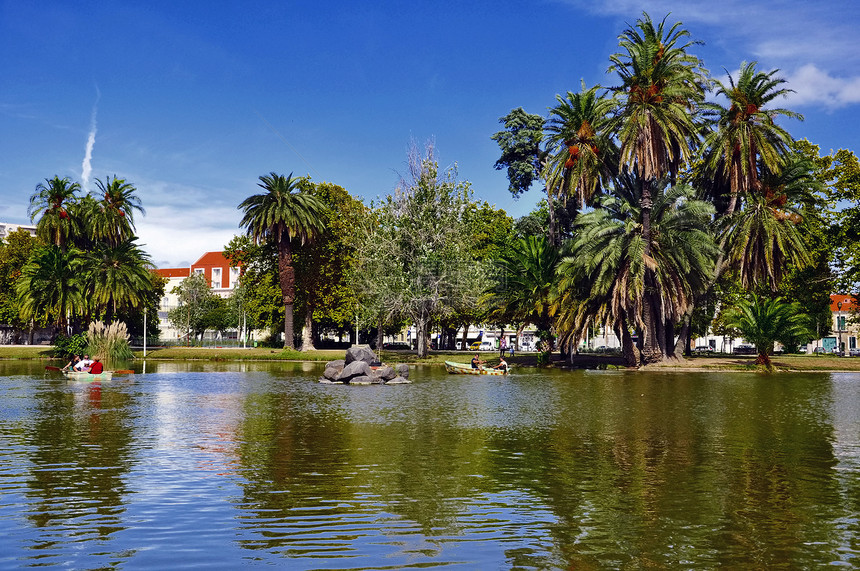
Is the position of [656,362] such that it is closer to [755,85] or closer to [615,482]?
[755,85]

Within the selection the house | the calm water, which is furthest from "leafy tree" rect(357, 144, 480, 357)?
Answer: the house

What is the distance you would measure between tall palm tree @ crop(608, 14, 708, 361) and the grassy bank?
175 inches

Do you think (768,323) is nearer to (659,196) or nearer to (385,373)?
(659,196)

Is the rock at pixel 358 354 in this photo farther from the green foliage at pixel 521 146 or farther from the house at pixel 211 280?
the house at pixel 211 280

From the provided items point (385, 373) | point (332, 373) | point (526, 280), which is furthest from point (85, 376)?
point (526, 280)

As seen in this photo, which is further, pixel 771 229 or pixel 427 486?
pixel 771 229

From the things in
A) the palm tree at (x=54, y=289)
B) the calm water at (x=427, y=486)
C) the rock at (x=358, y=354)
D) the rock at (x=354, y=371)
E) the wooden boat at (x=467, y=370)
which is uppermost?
the palm tree at (x=54, y=289)

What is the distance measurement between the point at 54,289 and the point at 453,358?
1504 inches

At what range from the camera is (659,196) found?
57094 mm

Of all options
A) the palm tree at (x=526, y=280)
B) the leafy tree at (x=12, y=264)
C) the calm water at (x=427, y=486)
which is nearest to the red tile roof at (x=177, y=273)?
the leafy tree at (x=12, y=264)

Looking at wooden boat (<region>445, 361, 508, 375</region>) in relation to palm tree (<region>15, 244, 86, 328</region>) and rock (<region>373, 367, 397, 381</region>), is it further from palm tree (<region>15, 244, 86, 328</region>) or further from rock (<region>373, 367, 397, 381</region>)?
palm tree (<region>15, 244, 86, 328</region>)

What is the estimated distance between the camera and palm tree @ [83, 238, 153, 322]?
243 feet

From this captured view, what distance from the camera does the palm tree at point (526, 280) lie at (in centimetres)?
6334

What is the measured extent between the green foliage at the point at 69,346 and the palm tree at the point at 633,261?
131ft
